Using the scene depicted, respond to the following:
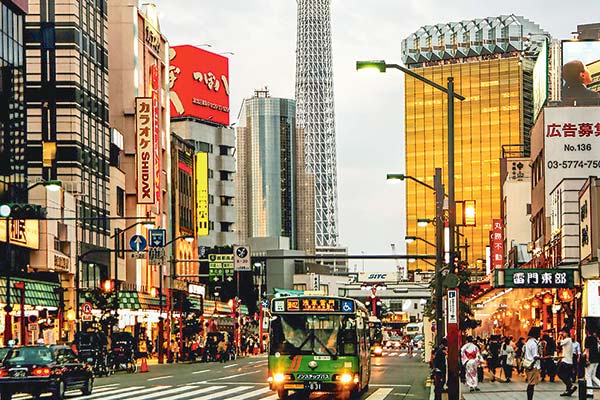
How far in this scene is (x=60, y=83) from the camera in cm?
7212

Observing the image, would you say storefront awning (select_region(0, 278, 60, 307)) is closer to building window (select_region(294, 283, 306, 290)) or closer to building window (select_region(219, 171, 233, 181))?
building window (select_region(219, 171, 233, 181))

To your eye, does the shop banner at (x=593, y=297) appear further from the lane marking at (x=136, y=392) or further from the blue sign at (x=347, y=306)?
the lane marking at (x=136, y=392)

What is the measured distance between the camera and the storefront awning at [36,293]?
55.7 meters

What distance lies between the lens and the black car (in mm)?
31484

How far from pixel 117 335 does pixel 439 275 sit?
32.9m

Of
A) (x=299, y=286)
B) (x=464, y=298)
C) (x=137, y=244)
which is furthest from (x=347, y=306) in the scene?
(x=299, y=286)

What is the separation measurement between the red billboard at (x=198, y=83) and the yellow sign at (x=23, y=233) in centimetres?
7489

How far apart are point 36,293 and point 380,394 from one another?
27914 mm

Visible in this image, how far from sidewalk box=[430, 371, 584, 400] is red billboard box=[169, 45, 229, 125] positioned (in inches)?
3774

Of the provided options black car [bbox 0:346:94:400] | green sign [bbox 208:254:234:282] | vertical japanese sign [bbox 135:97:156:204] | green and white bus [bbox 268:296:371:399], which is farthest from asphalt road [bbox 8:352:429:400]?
vertical japanese sign [bbox 135:97:156:204]

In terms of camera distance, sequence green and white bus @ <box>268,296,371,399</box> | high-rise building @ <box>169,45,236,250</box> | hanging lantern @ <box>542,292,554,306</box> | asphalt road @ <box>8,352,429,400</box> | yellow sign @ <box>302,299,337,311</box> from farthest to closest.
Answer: high-rise building @ <box>169,45,236,250</box> → hanging lantern @ <box>542,292,554,306</box> → asphalt road @ <box>8,352,429,400</box> → yellow sign @ <box>302,299,337,311</box> → green and white bus @ <box>268,296,371,399</box>

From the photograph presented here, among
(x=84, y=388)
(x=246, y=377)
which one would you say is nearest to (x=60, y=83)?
(x=246, y=377)

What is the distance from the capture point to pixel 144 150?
8638cm

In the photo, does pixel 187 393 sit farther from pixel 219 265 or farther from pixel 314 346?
pixel 219 265
